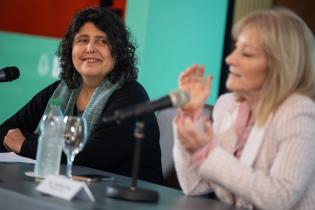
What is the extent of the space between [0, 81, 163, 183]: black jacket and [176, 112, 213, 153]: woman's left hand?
2.29 ft

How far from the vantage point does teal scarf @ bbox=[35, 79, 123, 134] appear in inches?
108

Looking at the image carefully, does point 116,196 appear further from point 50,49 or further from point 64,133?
point 50,49

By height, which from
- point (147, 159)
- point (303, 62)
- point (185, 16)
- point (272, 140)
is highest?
point (185, 16)

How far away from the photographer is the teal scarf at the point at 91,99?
2.75 metres

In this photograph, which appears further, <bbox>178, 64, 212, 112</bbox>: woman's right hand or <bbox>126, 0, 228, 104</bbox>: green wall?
<bbox>126, 0, 228, 104</bbox>: green wall

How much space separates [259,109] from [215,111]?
11.6 inches

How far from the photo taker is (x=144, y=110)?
1680 millimetres

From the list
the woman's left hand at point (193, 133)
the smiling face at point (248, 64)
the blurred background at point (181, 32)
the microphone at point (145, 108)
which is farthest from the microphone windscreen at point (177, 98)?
the blurred background at point (181, 32)

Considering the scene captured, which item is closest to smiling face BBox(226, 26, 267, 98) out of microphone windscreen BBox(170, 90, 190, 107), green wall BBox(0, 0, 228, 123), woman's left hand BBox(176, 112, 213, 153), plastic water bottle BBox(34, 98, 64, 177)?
woman's left hand BBox(176, 112, 213, 153)

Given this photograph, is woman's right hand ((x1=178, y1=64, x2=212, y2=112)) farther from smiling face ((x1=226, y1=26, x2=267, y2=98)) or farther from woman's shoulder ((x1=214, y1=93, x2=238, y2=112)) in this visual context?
woman's shoulder ((x1=214, y1=93, x2=238, y2=112))

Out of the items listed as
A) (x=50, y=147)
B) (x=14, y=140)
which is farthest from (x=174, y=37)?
(x=50, y=147)

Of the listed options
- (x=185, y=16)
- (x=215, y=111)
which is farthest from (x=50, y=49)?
(x=215, y=111)

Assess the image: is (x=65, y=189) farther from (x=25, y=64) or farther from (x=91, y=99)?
(x=25, y=64)

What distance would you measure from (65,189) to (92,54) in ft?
4.01
